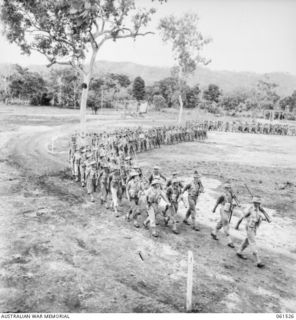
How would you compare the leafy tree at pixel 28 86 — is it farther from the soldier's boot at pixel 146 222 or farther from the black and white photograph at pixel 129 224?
the soldier's boot at pixel 146 222

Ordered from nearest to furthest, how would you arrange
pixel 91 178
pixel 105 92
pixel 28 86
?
pixel 91 178
pixel 28 86
pixel 105 92

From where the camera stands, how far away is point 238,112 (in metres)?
95.2

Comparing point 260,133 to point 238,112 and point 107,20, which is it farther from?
point 238,112

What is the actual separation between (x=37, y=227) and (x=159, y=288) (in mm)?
4621

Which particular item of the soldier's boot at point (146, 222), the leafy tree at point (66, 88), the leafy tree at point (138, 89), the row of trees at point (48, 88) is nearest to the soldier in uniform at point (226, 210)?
the soldier's boot at point (146, 222)

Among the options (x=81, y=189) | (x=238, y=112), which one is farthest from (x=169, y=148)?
(x=238, y=112)

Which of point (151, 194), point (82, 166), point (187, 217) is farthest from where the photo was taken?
point (82, 166)

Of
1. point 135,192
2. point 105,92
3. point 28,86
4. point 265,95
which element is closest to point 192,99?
point 265,95

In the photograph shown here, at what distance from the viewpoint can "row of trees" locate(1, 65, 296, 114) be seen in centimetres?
6694

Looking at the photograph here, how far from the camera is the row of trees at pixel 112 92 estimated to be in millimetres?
66938

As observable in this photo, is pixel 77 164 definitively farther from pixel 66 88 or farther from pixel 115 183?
pixel 66 88

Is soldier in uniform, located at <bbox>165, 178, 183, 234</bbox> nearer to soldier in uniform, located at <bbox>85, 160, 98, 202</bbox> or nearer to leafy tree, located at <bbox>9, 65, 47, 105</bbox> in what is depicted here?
soldier in uniform, located at <bbox>85, 160, 98, 202</bbox>

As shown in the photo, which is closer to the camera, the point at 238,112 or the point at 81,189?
the point at 81,189

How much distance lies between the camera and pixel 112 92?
279ft
